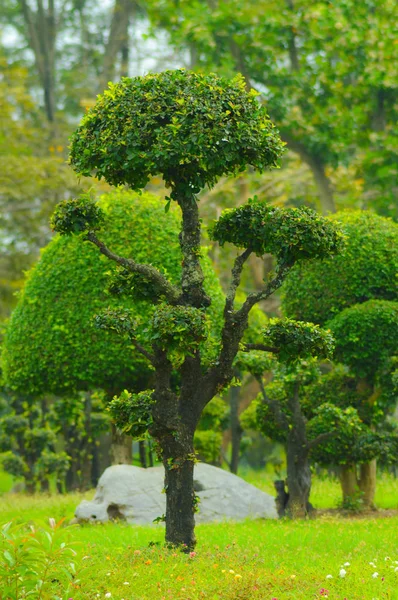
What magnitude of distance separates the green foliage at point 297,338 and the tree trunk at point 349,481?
648 centimetres

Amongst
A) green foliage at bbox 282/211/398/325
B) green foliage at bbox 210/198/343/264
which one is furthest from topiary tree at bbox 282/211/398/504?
green foliage at bbox 210/198/343/264

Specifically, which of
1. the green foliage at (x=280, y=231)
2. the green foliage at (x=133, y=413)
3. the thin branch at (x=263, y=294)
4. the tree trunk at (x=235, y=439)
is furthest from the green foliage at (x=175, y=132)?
the tree trunk at (x=235, y=439)

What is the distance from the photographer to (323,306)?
1512 cm

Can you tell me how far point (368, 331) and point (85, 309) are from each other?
209 inches

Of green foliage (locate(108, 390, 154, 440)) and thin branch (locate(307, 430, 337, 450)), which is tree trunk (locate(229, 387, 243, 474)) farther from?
green foliage (locate(108, 390, 154, 440))

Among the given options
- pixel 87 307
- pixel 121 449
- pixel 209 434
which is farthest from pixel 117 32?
pixel 121 449

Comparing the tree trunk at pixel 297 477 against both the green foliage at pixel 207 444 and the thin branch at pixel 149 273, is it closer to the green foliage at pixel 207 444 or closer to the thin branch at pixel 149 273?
the green foliage at pixel 207 444

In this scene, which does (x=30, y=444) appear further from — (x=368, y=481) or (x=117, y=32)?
(x=117, y=32)

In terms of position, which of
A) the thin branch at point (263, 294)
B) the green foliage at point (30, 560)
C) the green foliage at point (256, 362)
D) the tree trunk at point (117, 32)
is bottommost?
the green foliage at point (30, 560)

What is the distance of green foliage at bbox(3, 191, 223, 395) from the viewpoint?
1438 centimetres

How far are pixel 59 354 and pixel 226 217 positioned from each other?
5.92m

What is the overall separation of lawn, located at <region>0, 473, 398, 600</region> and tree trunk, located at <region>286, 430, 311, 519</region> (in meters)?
1.24

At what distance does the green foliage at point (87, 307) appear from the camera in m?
14.4

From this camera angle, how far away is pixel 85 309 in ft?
47.4
